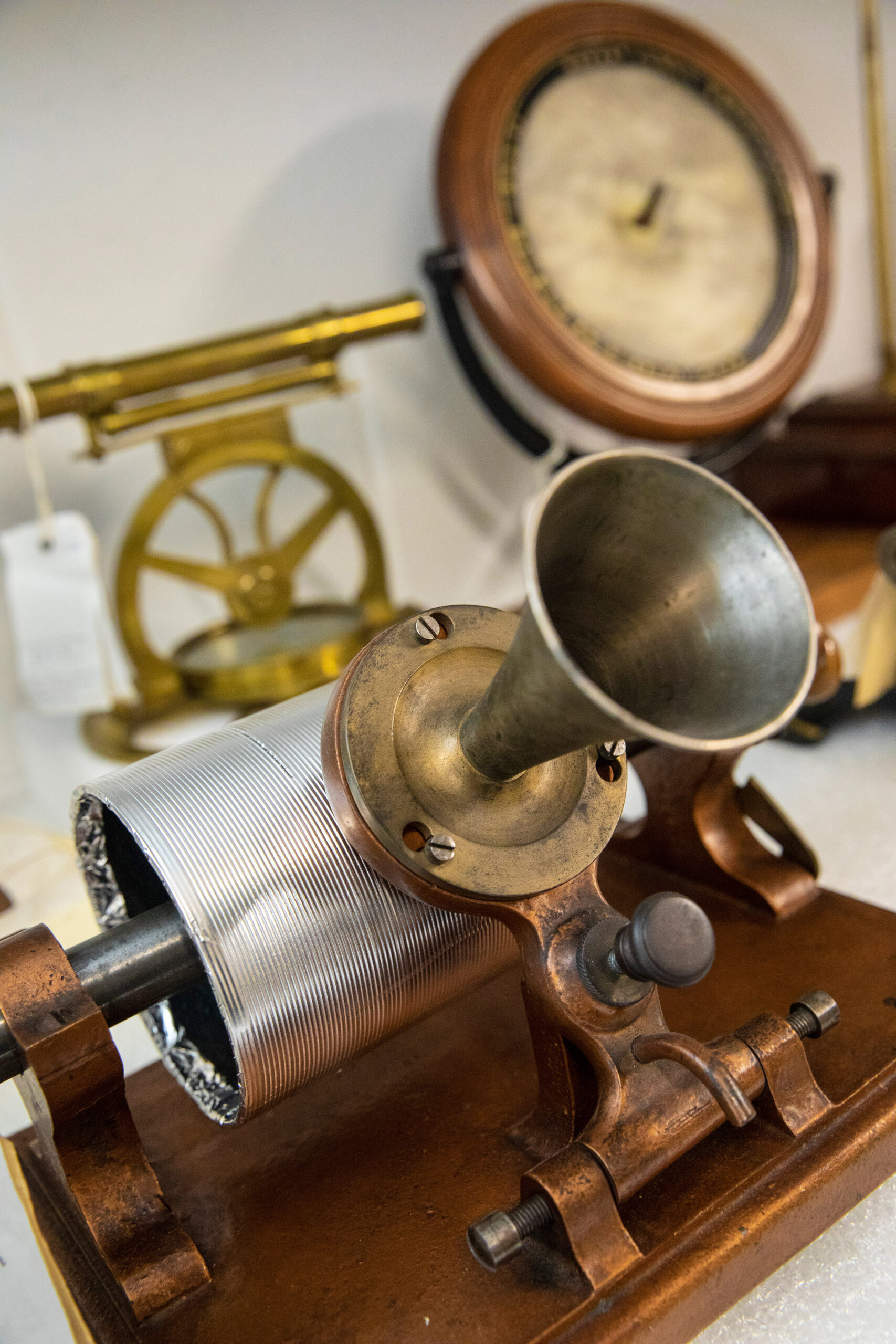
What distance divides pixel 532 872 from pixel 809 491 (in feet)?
4.30

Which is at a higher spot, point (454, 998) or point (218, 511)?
point (218, 511)

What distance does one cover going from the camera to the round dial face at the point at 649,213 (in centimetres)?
143

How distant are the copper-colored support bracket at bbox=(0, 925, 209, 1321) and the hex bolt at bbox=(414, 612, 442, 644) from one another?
25 centimetres

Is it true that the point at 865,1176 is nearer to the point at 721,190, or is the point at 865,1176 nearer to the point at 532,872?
the point at 532,872

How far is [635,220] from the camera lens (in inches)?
60.1

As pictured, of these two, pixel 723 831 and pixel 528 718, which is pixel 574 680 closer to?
pixel 528 718

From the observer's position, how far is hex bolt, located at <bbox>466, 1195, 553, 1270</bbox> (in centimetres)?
53

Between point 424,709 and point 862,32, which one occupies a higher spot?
point 862,32

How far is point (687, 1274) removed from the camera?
1.75ft

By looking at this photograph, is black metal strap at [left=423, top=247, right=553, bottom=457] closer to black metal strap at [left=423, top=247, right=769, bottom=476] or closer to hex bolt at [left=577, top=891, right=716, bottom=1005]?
black metal strap at [left=423, top=247, right=769, bottom=476]

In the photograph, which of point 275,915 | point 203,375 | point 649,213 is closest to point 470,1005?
point 275,915

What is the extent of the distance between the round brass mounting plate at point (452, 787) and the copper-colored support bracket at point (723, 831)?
216mm

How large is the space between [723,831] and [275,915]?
386mm

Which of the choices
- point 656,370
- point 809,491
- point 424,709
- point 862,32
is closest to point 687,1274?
point 424,709
